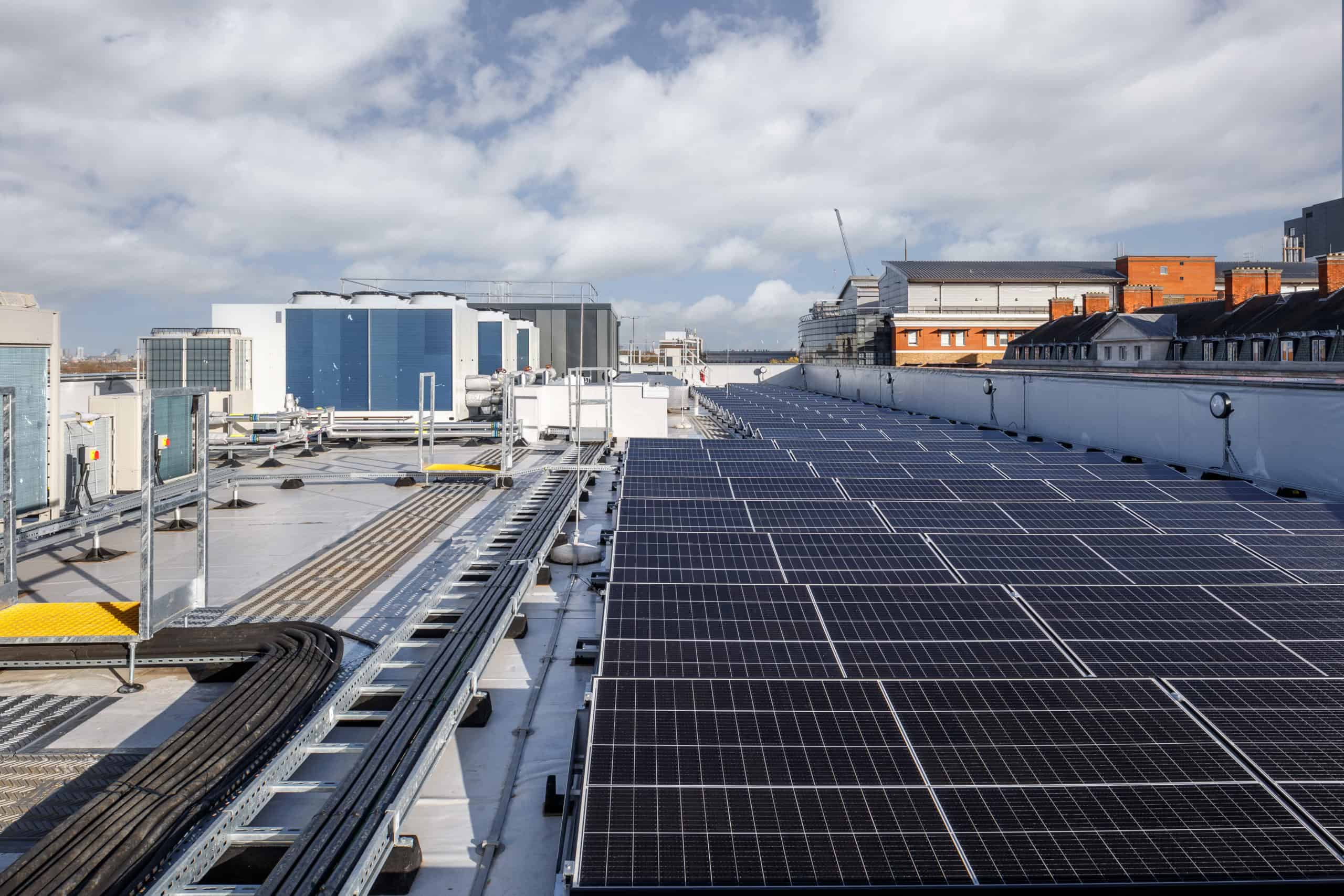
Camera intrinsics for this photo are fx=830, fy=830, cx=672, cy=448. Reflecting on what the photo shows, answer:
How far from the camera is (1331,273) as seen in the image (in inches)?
1583

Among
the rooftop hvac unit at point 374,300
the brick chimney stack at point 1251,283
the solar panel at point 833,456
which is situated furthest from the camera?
the brick chimney stack at point 1251,283

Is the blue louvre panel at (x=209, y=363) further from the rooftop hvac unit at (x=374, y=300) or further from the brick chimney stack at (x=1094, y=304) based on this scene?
the brick chimney stack at (x=1094, y=304)

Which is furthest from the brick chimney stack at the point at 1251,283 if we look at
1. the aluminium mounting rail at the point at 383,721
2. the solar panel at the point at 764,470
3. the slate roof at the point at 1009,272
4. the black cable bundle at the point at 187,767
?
the black cable bundle at the point at 187,767

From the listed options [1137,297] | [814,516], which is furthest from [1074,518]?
[1137,297]

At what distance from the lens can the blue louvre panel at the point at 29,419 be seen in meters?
16.2

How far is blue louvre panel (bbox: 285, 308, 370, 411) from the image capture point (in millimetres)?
42156

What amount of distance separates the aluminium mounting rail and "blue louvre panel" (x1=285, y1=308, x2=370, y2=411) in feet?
102

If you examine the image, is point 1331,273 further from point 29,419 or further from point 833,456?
point 29,419

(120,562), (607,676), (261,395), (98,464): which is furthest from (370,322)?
(607,676)

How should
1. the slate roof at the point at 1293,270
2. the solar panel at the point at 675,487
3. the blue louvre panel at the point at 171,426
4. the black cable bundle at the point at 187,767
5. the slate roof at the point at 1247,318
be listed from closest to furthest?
the black cable bundle at the point at 187,767, the solar panel at the point at 675,487, the blue louvre panel at the point at 171,426, the slate roof at the point at 1247,318, the slate roof at the point at 1293,270

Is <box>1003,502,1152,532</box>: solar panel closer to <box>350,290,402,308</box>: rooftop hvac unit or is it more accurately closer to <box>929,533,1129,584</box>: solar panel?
<box>929,533,1129,584</box>: solar panel

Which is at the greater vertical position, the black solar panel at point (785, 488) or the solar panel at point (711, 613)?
the black solar panel at point (785, 488)

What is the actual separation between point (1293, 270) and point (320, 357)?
90.0 m

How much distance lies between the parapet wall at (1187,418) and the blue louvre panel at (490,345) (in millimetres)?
31485
